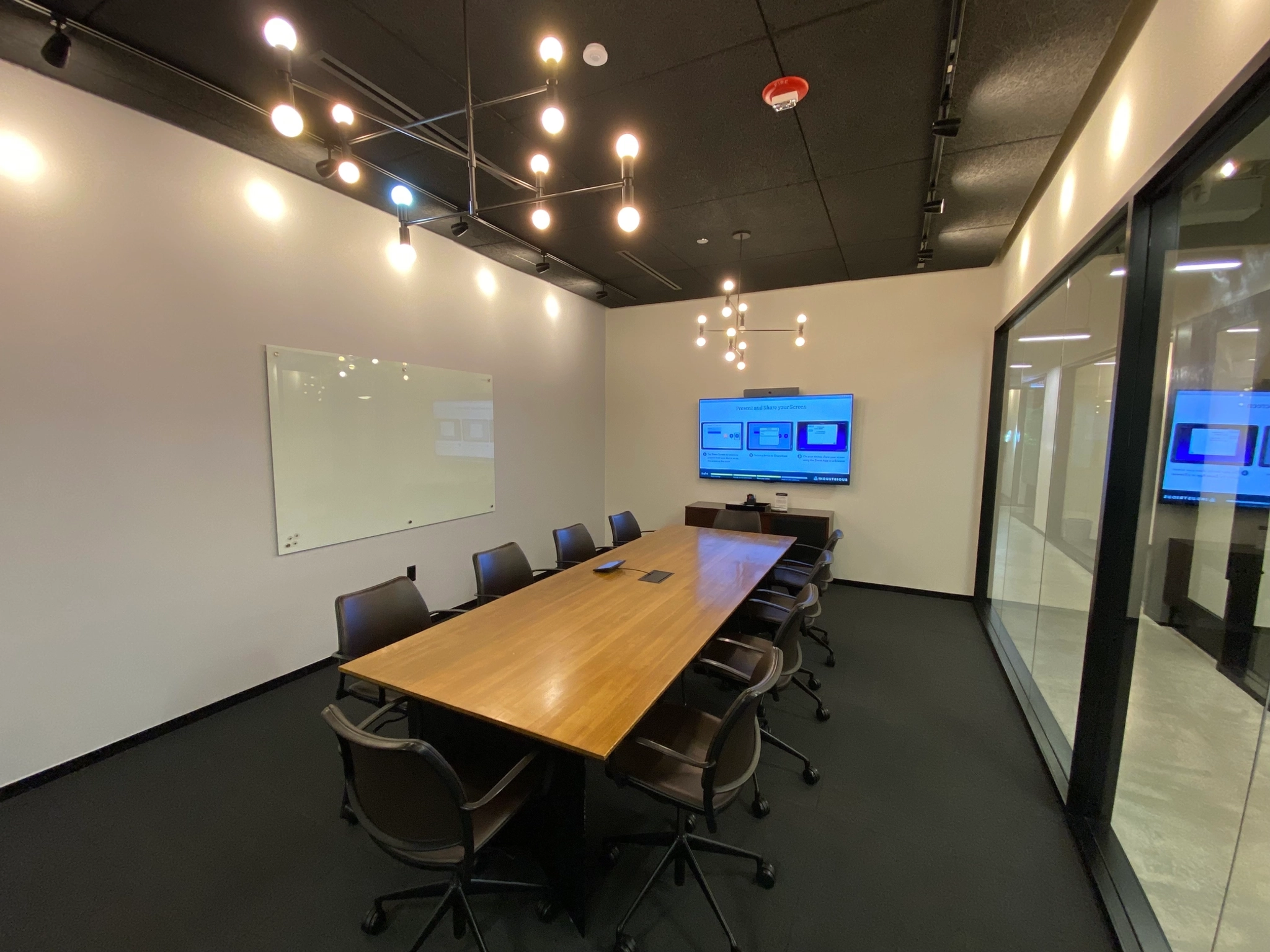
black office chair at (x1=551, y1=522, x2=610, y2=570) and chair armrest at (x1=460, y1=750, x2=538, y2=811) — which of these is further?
black office chair at (x1=551, y1=522, x2=610, y2=570)

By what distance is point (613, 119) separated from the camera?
8.05ft

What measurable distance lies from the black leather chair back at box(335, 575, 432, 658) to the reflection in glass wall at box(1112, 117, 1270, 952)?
9.68ft

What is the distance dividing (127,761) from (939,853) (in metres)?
3.80

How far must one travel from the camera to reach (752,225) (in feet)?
12.0

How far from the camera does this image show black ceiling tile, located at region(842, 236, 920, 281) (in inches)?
159

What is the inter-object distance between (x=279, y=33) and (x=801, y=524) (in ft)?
15.8

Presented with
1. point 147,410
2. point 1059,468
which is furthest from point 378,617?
point 1059,468

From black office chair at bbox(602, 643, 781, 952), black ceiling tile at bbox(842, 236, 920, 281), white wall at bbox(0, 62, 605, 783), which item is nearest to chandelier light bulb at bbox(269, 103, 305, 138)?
white wall at bbox(0, 62, 605, 783)

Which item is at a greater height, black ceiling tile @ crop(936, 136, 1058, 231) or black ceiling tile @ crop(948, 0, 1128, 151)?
black ceiling tile @ crop(936, 136, 1058, 231)

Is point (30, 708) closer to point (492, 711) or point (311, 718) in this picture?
point (311, 718)

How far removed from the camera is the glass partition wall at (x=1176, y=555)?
132 cm

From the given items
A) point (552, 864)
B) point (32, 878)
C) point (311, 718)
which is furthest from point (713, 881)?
point (32, 878)

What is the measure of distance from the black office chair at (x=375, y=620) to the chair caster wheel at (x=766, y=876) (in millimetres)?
1691

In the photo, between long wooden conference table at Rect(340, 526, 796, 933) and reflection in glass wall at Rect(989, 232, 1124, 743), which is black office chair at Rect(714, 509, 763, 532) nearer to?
long wooden conference table at Rect(340, 526, 796, 933)
